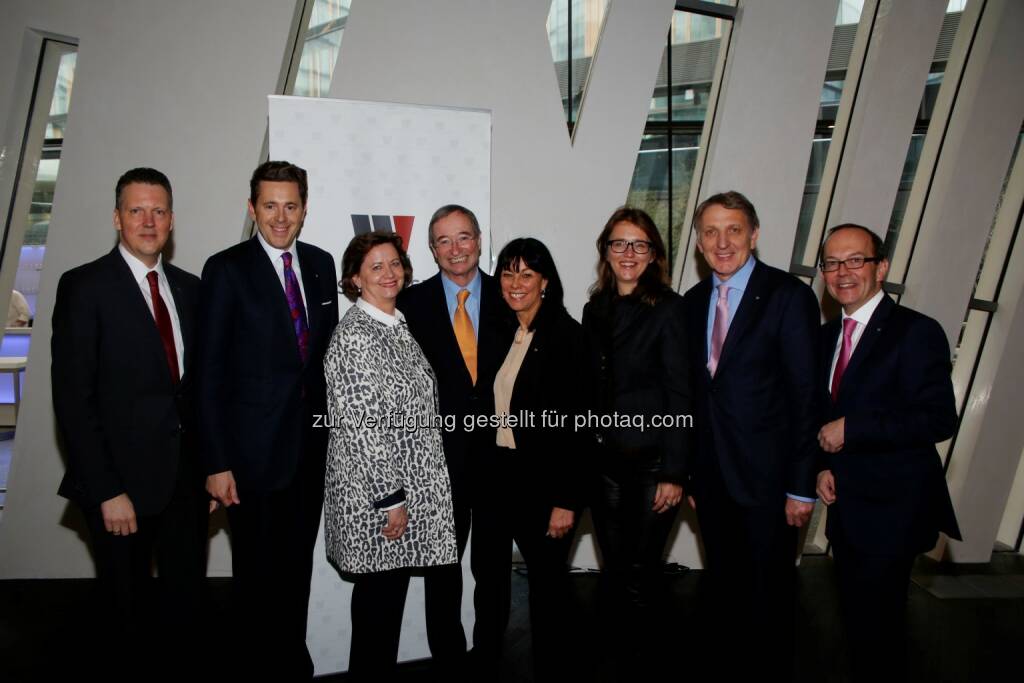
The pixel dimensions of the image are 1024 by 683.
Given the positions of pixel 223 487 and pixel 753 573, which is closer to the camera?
pixel 223 487

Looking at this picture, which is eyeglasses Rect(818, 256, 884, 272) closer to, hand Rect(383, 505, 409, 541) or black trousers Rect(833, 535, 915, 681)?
black trousers Rect(833, 535, 915, 681)

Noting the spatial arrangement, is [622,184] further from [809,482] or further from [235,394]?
[235,394]

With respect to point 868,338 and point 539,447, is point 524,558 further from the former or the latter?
point 868,338

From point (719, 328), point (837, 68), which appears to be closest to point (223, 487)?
point (719, 328)

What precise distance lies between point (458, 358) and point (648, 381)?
2.51 ft

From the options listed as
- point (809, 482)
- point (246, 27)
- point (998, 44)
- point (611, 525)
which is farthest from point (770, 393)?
point (998, 44)

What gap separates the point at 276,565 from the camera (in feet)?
8.60


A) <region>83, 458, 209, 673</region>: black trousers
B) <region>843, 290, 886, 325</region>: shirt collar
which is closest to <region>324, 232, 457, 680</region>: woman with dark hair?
<region>83, 458, 209, 673</region>: black trousers

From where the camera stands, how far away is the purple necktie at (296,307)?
262cm

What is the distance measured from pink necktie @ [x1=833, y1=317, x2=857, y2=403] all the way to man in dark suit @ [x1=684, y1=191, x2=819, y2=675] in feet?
0.59

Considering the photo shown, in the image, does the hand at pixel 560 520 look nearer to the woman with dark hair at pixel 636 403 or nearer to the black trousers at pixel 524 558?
the black trousers at pixel 524 558

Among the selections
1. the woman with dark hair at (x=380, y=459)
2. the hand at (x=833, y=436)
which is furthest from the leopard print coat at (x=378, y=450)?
the hand at (x=833, y=436)

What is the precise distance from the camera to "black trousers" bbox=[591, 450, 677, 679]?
2631mm

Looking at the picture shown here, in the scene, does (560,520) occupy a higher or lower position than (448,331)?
lower
